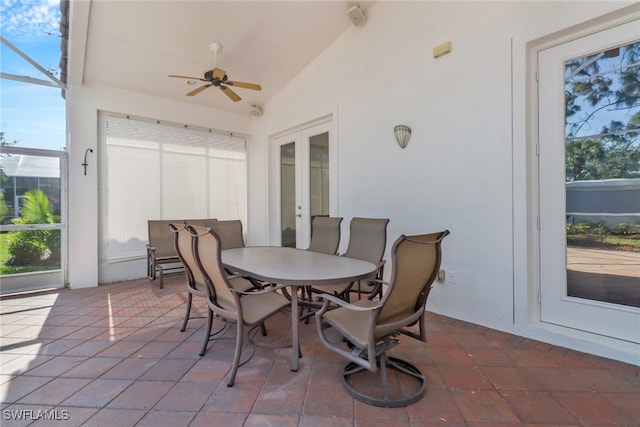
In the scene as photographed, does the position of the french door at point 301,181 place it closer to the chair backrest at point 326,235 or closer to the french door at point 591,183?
the chair backrest at point 326,235

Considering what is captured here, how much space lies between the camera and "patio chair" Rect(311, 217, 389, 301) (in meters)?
2.82

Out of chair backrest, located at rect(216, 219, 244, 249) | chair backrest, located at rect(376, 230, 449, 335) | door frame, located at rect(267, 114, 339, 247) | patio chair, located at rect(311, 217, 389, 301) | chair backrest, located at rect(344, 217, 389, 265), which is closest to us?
chair backrest, located at rect(376, 230, 449, 335)

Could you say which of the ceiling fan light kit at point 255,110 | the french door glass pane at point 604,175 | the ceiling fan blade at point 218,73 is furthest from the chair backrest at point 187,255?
the ceiling fan light kit at point 255,110

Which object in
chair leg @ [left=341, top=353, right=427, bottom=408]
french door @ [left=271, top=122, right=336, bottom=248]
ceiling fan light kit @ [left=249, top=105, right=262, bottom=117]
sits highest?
ceiling fan light kit @ [left=249, top=105, right=262, bottom=117]

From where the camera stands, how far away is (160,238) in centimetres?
468

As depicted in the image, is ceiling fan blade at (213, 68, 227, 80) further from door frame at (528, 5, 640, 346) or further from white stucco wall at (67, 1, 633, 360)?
door frame at (528, 5, 640, 346)

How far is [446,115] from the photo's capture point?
10.1 ft

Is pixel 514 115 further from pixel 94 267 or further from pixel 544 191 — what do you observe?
pixel 94 267

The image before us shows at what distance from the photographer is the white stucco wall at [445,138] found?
2588 mm

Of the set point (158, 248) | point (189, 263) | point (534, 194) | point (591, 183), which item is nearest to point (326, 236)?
point (189, 263)

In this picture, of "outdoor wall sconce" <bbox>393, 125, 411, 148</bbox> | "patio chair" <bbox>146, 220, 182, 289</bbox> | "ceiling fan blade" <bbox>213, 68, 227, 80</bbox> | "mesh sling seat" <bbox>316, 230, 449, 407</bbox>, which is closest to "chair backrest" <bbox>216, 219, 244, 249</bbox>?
"patio chair" <bbox>146, 220, 182, 289</bbox>

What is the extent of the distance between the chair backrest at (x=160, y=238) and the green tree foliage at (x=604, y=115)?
5049 mm

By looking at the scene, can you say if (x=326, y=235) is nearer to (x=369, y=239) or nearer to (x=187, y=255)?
(x=369, y=239)

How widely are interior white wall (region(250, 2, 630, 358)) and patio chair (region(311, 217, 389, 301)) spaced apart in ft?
1.90
